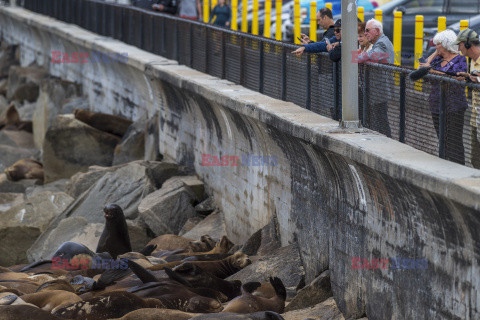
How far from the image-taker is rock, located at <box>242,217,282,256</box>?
11.9m

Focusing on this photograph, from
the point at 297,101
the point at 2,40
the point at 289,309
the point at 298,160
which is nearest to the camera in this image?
the point at 289,309

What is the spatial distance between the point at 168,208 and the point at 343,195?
5.44 meters

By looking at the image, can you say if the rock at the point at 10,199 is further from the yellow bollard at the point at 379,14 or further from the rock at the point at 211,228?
the yellow bollard at the point at 379,14

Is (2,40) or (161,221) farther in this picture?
(2,40)

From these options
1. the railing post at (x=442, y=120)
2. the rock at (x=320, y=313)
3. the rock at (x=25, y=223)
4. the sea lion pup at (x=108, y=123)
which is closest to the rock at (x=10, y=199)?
the sea lion pup at (x=108, y=123)

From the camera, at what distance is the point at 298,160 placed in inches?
432

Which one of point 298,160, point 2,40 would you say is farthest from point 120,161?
point 2,40

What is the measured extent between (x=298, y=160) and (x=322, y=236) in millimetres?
1008

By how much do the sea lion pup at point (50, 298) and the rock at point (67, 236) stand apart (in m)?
4.13

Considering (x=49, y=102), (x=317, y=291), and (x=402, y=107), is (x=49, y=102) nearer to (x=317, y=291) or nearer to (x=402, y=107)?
(x=317, y=291)

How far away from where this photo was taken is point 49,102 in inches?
1009

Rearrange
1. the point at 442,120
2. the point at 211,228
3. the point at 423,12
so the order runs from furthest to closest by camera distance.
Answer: the point at 423,12, the point at 211,228, the point at 442,120

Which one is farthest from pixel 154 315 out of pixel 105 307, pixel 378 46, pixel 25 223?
pixel 25 223

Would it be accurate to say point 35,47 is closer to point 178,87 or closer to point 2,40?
point 2,40
